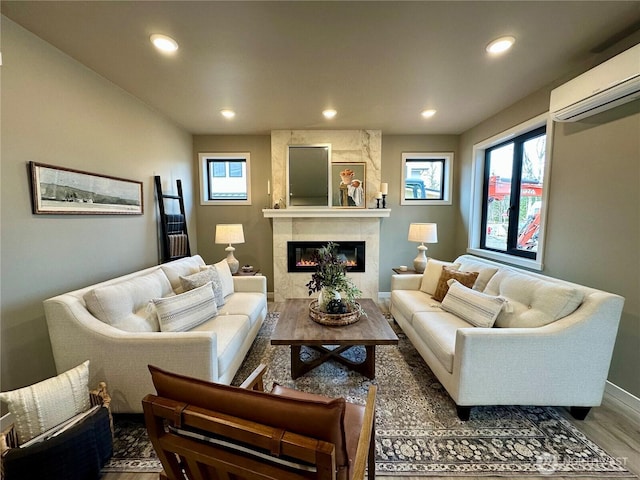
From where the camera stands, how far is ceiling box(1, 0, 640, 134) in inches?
66.0

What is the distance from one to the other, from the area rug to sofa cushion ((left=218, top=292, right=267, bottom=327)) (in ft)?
1.83

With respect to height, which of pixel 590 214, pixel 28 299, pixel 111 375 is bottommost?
pixel 111 375

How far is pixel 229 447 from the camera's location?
817 mm

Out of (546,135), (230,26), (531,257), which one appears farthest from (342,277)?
(546,135)

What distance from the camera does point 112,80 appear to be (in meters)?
2.56

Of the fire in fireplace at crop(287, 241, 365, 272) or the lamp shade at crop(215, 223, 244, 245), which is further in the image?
the fire in fireplace at crop(287, 241, 365, 272)

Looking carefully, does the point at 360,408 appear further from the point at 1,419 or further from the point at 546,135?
the point at 546,135

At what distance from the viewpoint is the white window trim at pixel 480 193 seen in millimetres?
2674

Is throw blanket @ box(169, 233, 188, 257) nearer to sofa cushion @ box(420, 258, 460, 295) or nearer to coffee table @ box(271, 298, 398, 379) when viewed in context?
coffee table @ box(271, 298, 398, 379)

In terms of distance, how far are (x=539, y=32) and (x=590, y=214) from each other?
147 centimetres

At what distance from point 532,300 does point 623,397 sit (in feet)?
2.95

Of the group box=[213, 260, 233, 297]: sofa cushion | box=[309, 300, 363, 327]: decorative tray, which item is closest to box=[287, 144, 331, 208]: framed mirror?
box=[213, 260, 233, 297]: sofa cushion

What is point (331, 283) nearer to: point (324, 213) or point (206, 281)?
point (206, 281)

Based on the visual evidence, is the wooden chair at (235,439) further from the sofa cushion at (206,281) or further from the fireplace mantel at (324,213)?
the fireplace mantel at (324,213)
